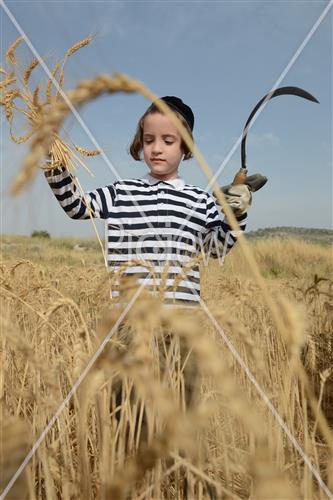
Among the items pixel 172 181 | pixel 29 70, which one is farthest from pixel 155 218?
pixel 29 70

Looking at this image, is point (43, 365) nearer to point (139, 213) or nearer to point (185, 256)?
point (185, 256)

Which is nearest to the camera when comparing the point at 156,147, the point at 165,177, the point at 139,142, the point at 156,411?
the point at 156,411

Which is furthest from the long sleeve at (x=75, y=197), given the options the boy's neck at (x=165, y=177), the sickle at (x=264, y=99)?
the sickle at (x=264, y=99)

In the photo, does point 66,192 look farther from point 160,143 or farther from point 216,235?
point 216,235

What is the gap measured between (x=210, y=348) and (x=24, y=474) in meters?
0.55

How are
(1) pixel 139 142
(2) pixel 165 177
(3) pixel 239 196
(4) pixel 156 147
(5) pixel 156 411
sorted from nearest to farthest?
(5) pixel 156 411, (3) pixel 239 196, (4) pixel 156 147, (2) pixel 165 177, (1) pixel 139 142

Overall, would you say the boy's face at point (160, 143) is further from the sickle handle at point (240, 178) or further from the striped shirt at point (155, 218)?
the sickle handle at point (240, 178)

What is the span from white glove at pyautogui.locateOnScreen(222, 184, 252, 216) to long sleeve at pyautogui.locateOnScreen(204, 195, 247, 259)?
27cm

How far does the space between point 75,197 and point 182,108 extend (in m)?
0.49

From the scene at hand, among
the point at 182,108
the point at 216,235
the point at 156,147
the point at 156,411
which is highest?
the point at 182,108

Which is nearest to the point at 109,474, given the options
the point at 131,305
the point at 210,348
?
the point at 131,305

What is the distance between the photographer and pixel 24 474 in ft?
2.56

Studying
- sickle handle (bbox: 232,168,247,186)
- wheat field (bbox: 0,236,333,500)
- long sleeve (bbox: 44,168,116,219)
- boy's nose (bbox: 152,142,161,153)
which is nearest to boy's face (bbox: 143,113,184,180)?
boy's nose (bbox: 152,142,161,153)

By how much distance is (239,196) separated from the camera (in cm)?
124
